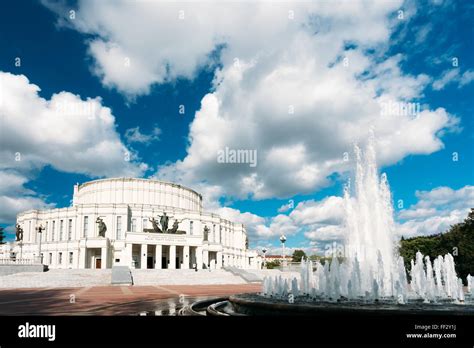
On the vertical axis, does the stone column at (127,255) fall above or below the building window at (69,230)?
below

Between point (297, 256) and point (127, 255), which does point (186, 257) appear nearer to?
point (127, 255)

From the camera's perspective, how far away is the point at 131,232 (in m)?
54.8

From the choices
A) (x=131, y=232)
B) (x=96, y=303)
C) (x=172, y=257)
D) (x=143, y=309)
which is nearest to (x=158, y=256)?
(x=172, y=257)

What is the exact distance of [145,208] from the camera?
67250 mm

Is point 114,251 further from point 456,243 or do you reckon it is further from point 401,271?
point 401,271

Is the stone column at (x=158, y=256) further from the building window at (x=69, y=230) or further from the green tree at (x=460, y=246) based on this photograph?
the green tree at (x=460, y=246)

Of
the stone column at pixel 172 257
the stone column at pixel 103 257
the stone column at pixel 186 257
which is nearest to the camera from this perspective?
the stone column at pixel 172 257

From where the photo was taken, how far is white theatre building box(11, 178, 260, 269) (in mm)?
56562

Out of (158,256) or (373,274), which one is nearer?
(373,274)

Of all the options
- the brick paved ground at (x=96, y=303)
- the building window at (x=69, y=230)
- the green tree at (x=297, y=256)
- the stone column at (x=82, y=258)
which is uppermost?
the building window at (x=69, y=230)

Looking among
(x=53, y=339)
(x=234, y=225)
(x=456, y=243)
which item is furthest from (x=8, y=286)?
(x=234, y=225)

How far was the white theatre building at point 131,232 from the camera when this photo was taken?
5656 cm

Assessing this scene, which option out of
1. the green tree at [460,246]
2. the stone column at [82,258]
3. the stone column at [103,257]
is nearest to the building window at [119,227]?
the stone column at [103,257]

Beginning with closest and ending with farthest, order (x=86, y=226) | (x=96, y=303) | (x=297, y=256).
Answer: (x=96, y=303), (x=86, y=226), (x=297, y=256)
